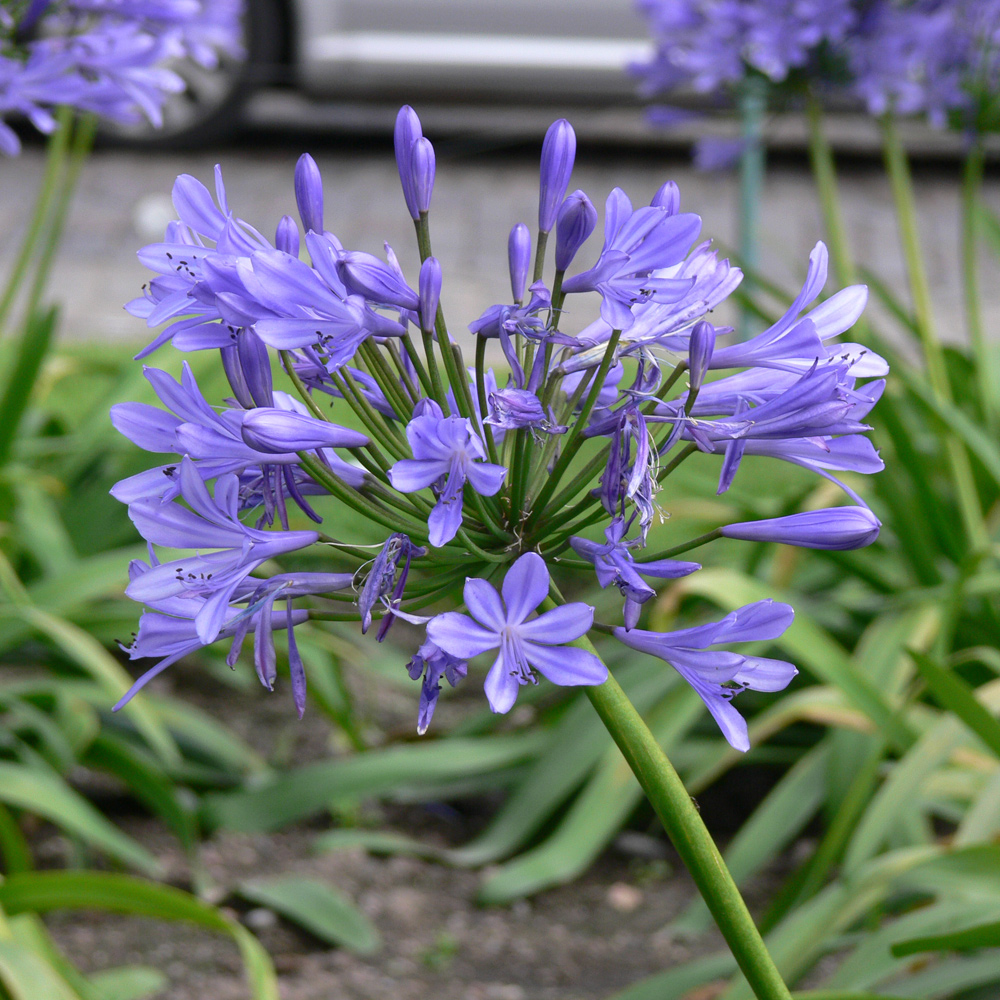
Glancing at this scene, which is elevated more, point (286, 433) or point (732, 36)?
point (732, 36)

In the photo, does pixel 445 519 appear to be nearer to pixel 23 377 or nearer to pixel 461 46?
pixel 23 377

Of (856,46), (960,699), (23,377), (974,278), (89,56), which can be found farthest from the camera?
(974,278)

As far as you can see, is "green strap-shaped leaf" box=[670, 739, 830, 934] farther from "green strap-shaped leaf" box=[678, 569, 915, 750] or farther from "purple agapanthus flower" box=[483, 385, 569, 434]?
"purple agapanthus flower" box=[483, 385, 569, 434]

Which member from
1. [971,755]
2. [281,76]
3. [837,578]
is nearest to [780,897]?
[971,755]

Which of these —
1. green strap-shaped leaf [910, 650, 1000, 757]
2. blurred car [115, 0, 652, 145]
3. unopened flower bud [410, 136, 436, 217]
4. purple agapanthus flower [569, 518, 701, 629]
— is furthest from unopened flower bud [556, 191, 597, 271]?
blurred car [115, 0, 652, 145]

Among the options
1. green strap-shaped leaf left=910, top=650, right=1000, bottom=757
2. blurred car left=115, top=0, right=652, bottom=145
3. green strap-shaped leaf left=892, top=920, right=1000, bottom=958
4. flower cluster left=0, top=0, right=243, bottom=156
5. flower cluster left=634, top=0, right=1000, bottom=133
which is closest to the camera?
green strap-shaped leaf left=892, top=920, right=1000, bottom=958

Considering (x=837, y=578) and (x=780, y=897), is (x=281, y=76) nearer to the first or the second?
(x=837, y=578)

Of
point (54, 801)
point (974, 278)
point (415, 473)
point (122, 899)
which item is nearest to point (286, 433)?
point (415, 473)
